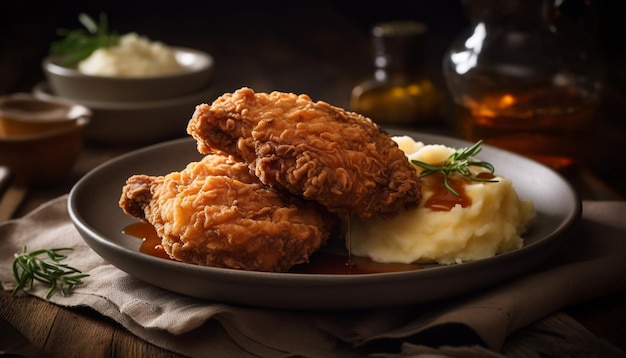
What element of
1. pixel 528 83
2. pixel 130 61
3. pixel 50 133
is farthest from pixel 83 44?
pixel 528 83

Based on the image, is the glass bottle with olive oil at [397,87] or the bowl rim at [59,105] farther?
the glass bottle with olive oil at [397,87]

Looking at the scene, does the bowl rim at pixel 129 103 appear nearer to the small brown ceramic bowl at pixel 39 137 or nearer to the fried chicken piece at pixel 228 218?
the small brown ceramic bowl at pixel 39 137

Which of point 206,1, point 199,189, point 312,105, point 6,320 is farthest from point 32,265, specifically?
point 206,1

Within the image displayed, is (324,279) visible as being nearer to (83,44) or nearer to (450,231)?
(450,231)

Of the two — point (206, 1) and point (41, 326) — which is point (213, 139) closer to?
point (41, 326)

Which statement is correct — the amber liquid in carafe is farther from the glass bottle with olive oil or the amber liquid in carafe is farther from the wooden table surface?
the glass bottle with olive oil

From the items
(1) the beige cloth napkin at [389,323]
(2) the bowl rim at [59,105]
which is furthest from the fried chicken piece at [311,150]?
(2) the bowl rim at [59,105]

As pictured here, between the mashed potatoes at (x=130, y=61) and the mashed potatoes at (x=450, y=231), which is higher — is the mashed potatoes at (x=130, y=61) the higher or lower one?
the lower one
